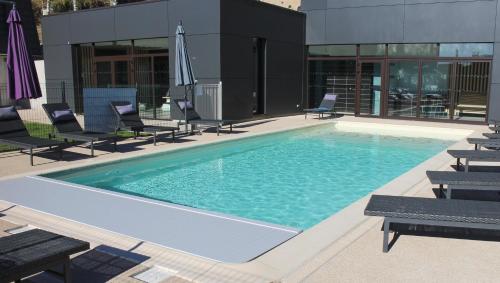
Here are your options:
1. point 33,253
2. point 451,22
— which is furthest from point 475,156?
point 451,22

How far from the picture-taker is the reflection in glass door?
18.0m

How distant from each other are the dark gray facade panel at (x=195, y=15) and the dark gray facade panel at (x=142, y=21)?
1.18 feet

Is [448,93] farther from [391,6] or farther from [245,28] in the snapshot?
[245,28]

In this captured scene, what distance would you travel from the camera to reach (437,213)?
4.11 metres

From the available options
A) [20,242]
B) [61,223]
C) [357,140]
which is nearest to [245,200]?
[61,223]

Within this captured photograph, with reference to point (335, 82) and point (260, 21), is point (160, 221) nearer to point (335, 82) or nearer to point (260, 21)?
point (260, 21)

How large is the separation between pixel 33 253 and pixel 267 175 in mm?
5790

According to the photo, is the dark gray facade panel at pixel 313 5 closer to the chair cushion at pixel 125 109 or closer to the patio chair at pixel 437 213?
the chair cushion at pixel 125 109

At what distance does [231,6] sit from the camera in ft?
48.3

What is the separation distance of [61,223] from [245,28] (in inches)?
457

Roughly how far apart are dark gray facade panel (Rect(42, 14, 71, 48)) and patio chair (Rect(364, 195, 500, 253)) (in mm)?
17646

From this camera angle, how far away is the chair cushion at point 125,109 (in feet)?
34.9

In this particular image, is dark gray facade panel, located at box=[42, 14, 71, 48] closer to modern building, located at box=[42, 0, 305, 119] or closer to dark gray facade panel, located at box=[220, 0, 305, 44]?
modern building, located at box=[42, 0, 305, 119]

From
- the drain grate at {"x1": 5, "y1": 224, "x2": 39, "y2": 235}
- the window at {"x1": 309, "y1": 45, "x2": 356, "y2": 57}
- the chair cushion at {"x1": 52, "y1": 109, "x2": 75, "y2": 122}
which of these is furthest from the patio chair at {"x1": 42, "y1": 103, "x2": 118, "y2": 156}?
the window at {"x1": 309, "y1": 45, "x2": 356, "y2": 57}
